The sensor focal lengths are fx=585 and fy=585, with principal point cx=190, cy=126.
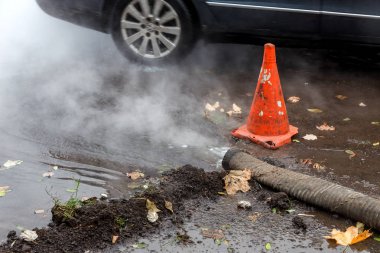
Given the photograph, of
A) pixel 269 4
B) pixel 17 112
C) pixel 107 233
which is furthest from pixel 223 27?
pixel 107 233

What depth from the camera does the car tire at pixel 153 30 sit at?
21.1 feet

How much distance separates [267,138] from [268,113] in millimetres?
221

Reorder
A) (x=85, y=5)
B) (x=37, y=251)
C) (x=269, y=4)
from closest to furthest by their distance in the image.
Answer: (x=37, y=251) → (x=269, y=4) → (x=85, y=5)

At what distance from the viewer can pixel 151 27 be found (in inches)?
255

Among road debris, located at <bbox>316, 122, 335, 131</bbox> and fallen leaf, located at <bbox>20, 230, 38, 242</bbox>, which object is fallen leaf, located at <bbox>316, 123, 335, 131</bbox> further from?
fallen leaf, located at <bbox>20, 230, 38, 242</bbox>

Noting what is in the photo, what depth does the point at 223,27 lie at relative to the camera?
637 centimetres

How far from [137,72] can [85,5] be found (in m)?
0.97

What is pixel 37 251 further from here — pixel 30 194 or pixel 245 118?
pixel 245 118

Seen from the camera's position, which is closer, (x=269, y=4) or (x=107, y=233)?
(x=107, y=233)

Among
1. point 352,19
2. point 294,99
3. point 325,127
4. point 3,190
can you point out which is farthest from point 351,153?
point 3,190

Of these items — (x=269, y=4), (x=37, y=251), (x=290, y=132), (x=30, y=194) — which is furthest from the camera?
(x=269, y=4)

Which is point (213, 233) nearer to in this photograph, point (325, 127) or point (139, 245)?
point (139, 245)

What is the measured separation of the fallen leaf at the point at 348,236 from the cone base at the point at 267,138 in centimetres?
139

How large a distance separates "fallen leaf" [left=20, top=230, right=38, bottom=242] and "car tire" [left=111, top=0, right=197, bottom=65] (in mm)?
3376
